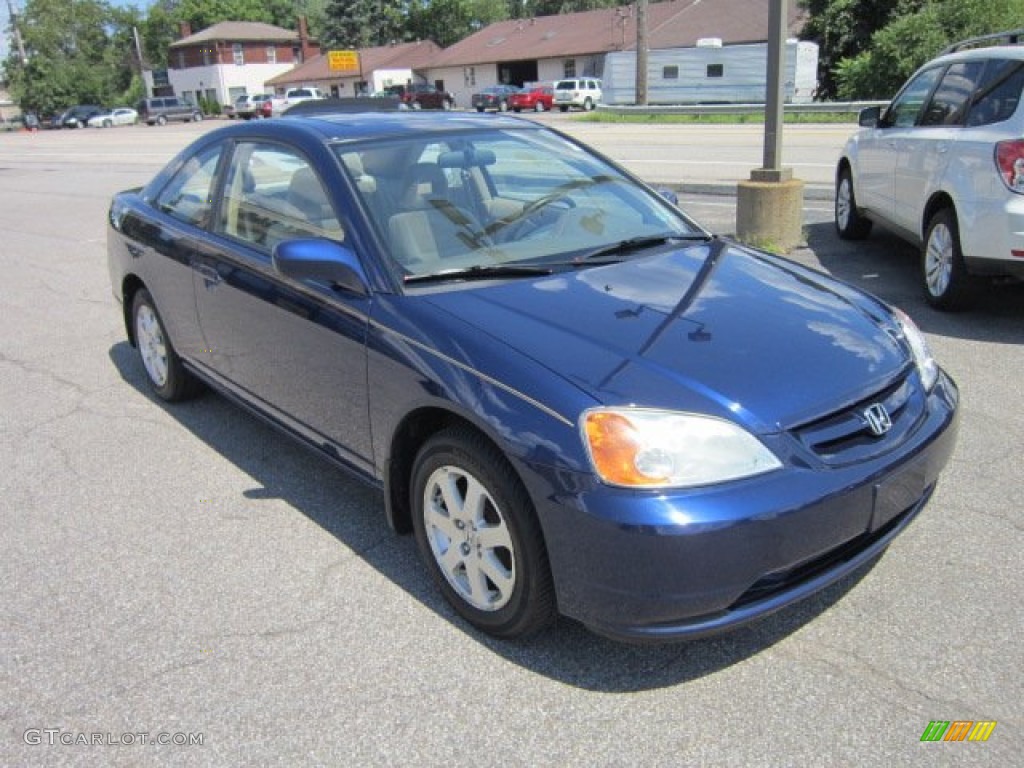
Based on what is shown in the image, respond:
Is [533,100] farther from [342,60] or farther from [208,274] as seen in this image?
[208,274]

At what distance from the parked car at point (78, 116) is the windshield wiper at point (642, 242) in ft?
244

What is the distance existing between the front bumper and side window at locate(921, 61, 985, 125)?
455 cm

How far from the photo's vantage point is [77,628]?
3135mm

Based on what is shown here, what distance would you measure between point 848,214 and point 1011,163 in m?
3.14

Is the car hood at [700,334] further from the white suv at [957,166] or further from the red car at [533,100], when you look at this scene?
the red car at [533,100]

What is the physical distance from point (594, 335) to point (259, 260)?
1739mm

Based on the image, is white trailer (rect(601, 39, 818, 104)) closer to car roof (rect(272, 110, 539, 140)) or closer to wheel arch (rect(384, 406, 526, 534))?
car roof (rect(272, 110, 539, 140))

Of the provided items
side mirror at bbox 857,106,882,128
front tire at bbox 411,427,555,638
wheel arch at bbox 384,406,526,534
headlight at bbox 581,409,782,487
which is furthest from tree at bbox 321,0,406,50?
headlight at bbox 581,409,782,487

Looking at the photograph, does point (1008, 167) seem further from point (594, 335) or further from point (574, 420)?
point (574, 420)

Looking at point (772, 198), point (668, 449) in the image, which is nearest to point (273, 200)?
point (668, 449)

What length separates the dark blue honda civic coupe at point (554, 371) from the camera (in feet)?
8.08

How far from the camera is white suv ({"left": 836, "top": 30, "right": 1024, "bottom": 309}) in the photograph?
5.50 m

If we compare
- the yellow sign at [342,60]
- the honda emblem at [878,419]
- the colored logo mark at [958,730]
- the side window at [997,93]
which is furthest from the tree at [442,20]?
the colored logo mark at [958,730]

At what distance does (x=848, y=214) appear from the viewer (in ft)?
28.0
